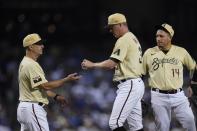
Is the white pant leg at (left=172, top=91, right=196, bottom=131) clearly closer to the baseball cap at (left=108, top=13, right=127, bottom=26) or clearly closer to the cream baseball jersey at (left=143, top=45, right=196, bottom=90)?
the cream baseball jersey at (left=143, top=45, right=196, bottom=90)

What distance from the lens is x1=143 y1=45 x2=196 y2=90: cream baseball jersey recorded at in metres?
9.57

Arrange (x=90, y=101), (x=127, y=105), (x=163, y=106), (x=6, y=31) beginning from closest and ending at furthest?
(x=127, y=105) < (x=163, y=106) < (x=90, y=101) < (x=6, y=31)

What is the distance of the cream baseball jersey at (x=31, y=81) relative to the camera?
8.95 meters

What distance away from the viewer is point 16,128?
15250 mm

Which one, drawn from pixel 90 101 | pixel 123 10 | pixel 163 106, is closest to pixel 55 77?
pixel 90 101

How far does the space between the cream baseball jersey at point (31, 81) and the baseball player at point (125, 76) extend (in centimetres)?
70

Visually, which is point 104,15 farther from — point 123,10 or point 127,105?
point 127,105

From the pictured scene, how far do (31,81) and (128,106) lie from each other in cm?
134

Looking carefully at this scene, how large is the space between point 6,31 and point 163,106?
36.1ft

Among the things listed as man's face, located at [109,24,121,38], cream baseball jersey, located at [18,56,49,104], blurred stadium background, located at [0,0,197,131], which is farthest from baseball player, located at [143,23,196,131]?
blurred stadium background, located at [0,0,197,131]

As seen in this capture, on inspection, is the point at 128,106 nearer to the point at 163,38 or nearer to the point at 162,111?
the point at 162,111

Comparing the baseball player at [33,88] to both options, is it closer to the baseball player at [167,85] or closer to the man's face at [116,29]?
the man's face at [116,29]

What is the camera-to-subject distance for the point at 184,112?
9.53m

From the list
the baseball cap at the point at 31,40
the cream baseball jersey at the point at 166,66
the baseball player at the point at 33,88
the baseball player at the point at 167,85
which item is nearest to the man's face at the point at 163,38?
the baseball player at the point at 167,85
